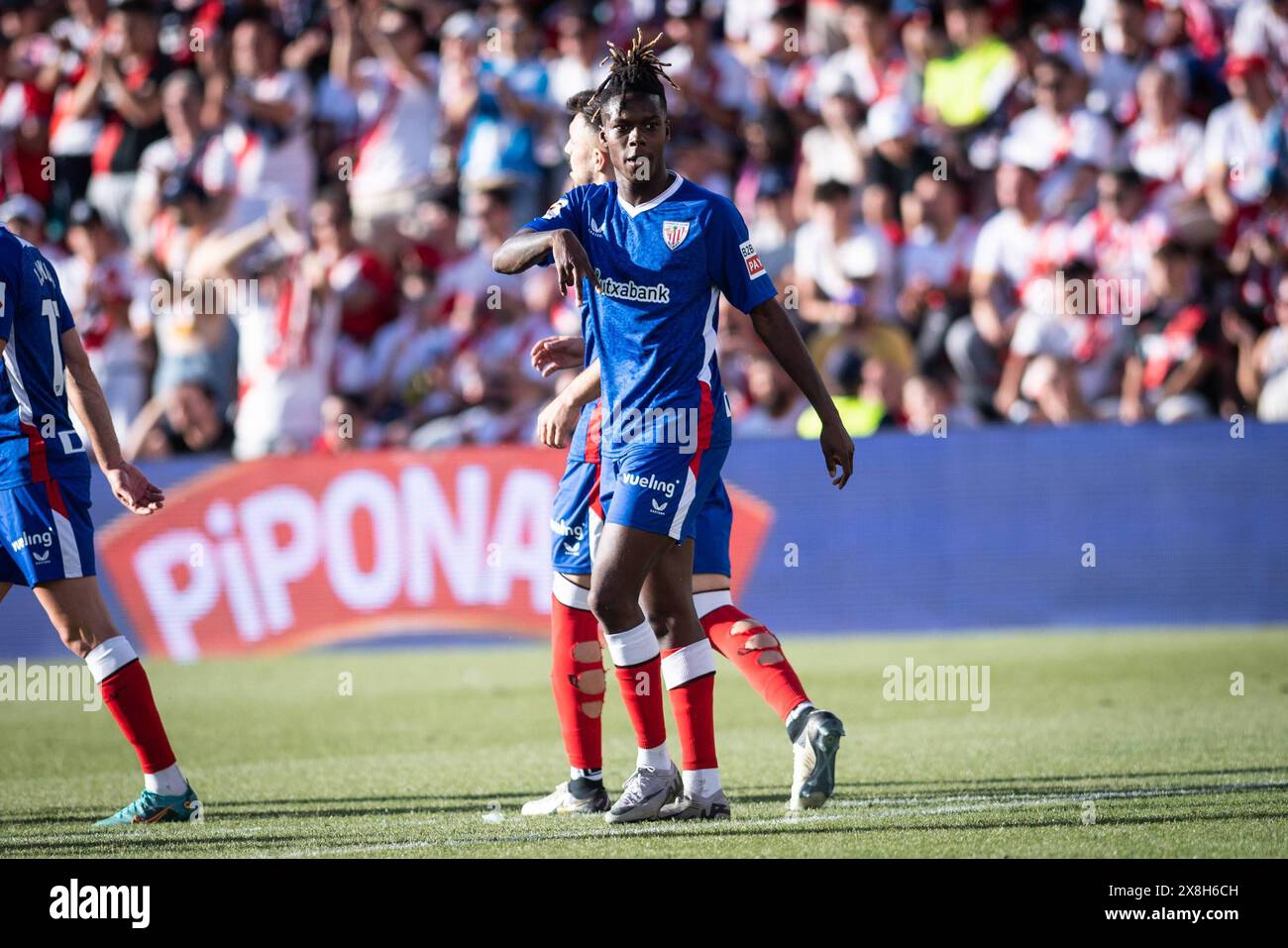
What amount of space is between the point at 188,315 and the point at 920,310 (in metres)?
6.12

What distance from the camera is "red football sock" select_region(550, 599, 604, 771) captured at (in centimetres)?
662

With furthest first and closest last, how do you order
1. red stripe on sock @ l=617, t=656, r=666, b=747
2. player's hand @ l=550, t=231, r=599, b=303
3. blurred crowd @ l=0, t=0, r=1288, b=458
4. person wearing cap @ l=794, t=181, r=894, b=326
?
person wearing cap @ l=794, t=181, r=894, b=326 → blurred crowd @ l=0, t=0, r=1288, b=458 → red stripe on sock @ l=617, t=656, r=666, b=747 → player's hand @ l=550, t=231, r=599, b=303

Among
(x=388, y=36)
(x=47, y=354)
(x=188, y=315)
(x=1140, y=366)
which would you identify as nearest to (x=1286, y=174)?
(x=1140, y=366)

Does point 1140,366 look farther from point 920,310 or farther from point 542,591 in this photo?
point 542,591

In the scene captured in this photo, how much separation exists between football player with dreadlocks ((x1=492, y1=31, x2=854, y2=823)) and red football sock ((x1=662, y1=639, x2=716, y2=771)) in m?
0.10

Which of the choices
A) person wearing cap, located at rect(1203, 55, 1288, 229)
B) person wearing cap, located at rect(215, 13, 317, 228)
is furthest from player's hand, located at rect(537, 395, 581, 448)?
person wearing cap, located at rect(215, 13, 317, 228)

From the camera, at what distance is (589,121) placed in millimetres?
6605

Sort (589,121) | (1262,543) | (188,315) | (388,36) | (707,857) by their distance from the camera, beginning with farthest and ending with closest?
(388,36), (188,315), (1262,543), (589,121), (707,857)

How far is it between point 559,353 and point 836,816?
2046 millimetres

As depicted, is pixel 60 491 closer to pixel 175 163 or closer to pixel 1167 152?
pixel 1167 152

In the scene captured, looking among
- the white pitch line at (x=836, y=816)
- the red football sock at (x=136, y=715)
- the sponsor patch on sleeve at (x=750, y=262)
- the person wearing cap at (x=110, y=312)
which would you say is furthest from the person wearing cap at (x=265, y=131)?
the white pitch line at (x=836, y=816)

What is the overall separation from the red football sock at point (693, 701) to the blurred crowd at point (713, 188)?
262 inches

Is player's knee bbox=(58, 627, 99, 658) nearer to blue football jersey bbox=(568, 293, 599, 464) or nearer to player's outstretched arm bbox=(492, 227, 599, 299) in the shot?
blue football jersey bbox=(568, 293, 599, 464)

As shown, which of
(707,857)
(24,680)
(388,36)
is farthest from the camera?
(388,36)
